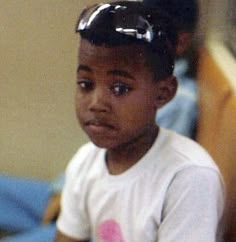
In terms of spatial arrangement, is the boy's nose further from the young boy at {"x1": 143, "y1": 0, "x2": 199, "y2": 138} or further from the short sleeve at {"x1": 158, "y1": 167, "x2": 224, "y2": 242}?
the young boy at {"x1": 143, "y1": 0, "x2": 199, "y2": 138}

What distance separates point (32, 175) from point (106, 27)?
1.06 m

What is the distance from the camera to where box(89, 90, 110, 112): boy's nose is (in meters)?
1.00

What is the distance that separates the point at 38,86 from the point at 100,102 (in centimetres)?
90

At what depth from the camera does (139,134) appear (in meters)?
1.04

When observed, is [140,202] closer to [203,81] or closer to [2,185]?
[203,81]

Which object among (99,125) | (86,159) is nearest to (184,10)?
(86,159)

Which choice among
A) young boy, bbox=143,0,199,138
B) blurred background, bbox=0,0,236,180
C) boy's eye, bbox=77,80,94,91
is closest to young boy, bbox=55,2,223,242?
boy's eye, bbox=77,80,94,91

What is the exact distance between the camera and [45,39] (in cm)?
184

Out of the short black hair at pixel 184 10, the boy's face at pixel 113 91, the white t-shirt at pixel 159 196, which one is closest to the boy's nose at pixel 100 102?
the boy's face at pixel 113 91

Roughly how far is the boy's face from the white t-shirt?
0.23 feet

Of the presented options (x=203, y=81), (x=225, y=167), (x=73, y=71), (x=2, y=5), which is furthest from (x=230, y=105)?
(x=2, y=5)

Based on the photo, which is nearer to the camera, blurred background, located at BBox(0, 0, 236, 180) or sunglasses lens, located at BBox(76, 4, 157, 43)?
sunglasses lens, located at BBox(76, 4, 157, 43)

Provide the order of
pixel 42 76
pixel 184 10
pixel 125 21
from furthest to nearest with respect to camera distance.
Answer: pixel 42 76
pixel 184 10
pixel 125 21

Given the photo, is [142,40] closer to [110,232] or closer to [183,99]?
[110,232]
